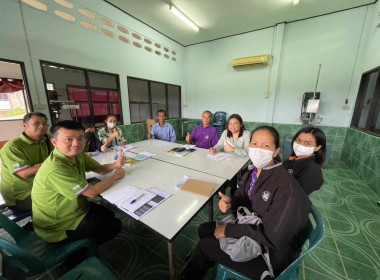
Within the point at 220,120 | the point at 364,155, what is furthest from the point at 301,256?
the point at 220,120

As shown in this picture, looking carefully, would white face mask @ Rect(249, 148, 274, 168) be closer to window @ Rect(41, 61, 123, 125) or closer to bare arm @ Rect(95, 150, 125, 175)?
bare arm @ Rect(95, 150, 125, 175)

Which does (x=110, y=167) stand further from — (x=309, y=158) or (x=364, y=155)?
(x=364, y=155)

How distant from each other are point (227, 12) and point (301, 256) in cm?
446

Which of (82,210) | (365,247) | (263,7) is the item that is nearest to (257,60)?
(263,7)

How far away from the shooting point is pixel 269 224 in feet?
2.58

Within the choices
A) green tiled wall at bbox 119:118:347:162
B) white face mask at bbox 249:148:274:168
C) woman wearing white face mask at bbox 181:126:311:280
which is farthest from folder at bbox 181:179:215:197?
green tiled wall at bbox 119:118:347:162

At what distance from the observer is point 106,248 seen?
4.98 feet

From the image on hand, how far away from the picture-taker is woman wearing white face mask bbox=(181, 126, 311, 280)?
0.75m

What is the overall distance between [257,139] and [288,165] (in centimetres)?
76

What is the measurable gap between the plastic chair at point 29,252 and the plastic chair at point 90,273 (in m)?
0.17

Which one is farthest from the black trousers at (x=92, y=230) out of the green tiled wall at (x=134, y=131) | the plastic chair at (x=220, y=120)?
the plastic chair at (x=220, y=120)

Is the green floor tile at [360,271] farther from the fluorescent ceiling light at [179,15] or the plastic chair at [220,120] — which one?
the fluorescent ceiling light at [179,15]

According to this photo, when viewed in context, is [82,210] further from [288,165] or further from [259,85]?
[259,85]

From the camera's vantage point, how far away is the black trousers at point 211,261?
0.85 metres
